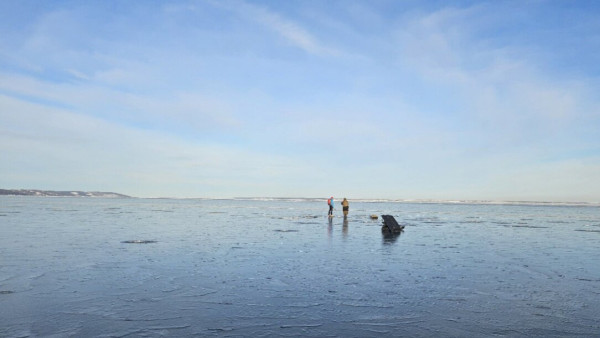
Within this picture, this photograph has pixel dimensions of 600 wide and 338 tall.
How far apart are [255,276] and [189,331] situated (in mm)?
5436

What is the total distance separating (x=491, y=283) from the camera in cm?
1264

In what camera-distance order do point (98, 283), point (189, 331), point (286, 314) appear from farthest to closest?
point (98, 283) < point (286, 314) < point (189, 331)

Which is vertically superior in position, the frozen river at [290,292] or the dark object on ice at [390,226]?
the dark object on ice at [390,226]

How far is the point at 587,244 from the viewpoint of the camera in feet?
80.0

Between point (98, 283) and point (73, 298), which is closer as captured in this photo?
point (73, 298)

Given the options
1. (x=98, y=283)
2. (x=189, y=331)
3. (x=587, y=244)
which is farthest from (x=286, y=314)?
(x=587, y=244)

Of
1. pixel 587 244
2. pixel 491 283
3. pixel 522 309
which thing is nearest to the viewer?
pixel 522 309

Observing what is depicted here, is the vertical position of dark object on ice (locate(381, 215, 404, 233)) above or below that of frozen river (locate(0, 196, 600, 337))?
above

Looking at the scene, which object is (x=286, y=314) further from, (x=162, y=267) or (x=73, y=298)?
(x=162, y=267)

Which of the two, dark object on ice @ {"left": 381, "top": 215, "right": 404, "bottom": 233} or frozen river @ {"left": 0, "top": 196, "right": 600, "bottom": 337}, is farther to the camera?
dark object on ice @ {"left": 381, "top": 215, "right": 404, "bottom": 233}

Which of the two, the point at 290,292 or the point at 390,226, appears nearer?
the point at 290,292

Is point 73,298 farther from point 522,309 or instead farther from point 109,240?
point 109,240

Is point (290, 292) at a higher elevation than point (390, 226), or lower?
lower

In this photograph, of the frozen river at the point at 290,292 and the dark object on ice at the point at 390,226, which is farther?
the dark object on ice at the point at 390,226
